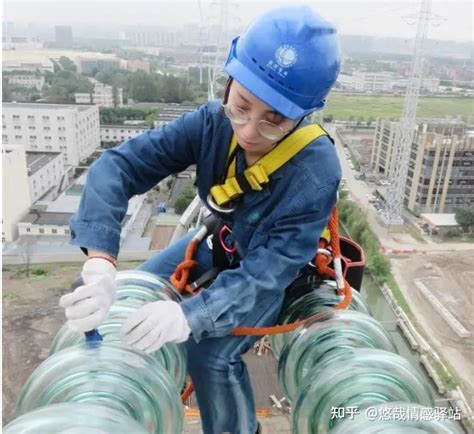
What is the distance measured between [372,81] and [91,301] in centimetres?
1829

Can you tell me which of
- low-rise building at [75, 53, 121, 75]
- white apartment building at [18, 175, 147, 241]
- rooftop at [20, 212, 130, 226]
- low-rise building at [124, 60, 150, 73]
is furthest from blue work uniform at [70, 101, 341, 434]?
low-rise building at [124, 60, 150, 73]

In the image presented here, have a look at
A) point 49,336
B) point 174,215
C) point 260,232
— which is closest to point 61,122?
point 174,215

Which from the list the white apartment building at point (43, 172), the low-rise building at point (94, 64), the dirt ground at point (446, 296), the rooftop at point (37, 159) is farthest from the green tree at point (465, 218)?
the low-rise building at point (94, 64)

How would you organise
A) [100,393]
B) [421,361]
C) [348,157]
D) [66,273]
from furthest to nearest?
[348,157] < [66,273] < [421,361] < [100,393]

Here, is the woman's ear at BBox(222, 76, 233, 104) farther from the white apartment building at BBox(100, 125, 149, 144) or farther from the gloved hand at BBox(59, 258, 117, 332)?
the white apartment building at BBox(100, 125, 149, 144)

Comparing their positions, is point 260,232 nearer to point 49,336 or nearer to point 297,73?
point 297,73

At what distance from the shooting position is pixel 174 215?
7609 mm

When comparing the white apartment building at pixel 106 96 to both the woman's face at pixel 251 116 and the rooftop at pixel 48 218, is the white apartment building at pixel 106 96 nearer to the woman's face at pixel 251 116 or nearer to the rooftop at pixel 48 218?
the rooftop at pixel 48 218

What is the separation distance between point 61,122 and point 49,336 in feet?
15.7

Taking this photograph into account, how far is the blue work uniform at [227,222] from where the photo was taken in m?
0.58

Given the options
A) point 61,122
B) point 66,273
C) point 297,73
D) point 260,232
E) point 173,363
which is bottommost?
point 66,273

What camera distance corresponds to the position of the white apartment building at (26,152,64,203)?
7.65 meters

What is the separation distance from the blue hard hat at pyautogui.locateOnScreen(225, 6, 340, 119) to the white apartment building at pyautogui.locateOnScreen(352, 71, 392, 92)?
17.4 metres

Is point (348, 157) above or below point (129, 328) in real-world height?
below
